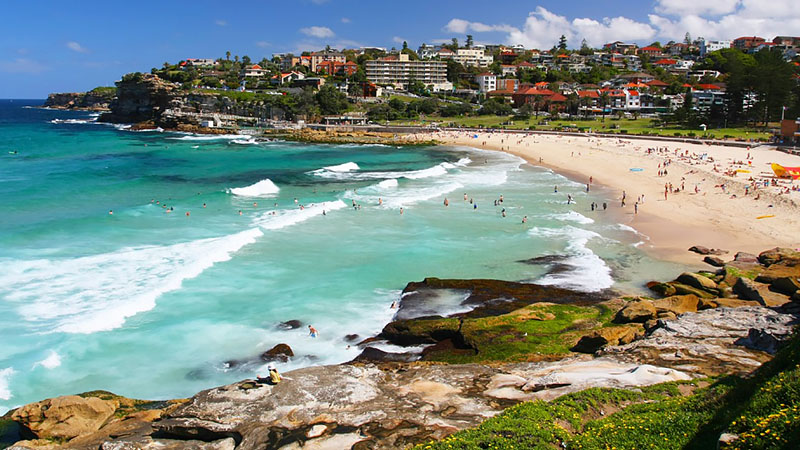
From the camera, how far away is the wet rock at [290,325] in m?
20.2

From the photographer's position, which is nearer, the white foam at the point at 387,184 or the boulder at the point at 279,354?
the boulder at the point at 279,354

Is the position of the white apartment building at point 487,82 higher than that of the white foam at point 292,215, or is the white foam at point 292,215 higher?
the white apartment building at point 487,82

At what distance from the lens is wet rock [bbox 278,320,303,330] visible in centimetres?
2020

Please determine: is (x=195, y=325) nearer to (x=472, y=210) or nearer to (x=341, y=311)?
(x=341, y=311)

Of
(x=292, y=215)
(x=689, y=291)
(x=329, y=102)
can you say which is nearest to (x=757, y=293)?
(x=689, y=291)

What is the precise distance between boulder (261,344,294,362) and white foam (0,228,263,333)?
22.0ft

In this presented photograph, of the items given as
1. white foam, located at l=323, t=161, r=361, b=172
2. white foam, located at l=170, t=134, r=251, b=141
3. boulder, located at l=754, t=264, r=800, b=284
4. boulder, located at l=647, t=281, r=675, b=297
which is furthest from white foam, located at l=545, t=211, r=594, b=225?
white foam, located at l=170, t=134, r=251, b=141

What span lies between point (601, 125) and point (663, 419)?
9371 centimetres

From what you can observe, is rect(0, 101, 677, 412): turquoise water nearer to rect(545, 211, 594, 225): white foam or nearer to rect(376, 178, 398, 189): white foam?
rect(545, 211, 594, 225): white foam

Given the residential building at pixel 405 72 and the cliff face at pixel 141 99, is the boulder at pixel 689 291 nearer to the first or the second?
the cliff face at pixel 141 99

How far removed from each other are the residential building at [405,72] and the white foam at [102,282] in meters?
139

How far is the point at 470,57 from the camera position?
19712 cm

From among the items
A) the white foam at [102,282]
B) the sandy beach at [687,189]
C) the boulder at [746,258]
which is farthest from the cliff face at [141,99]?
the boulder at [746,258]

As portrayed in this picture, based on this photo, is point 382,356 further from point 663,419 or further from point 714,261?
point 714,261
